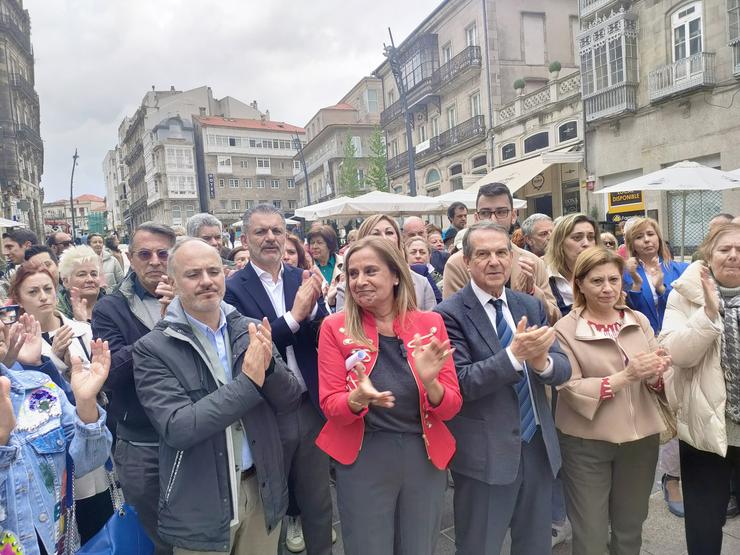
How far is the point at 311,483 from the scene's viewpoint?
2994mm

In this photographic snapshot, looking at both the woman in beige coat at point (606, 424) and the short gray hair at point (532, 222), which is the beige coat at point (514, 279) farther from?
the short gray hair at point (532, 222)

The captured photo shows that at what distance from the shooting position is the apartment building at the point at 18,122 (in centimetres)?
3162

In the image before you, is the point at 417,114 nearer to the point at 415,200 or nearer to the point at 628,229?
→ the point at 415,200

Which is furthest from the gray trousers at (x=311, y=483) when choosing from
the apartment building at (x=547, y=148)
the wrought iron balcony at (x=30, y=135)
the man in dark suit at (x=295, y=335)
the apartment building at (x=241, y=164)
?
the apartment building at (x=241, y=164)

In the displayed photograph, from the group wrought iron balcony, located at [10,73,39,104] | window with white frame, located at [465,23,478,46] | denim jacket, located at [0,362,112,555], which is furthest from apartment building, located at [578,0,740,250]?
wrought iron balcony, located at [10,73,39,104]

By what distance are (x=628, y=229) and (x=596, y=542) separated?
299 centimetres

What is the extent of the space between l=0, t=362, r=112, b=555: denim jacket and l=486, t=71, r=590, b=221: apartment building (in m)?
17.3

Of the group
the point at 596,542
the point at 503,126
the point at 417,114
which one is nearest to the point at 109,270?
the point at 596,542

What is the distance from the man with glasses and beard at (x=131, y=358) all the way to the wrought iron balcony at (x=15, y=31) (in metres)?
40.9

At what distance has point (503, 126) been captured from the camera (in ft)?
71.9

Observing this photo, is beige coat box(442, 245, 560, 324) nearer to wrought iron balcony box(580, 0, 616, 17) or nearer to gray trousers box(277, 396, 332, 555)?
gray trousers box(277, 396, 332, 555)

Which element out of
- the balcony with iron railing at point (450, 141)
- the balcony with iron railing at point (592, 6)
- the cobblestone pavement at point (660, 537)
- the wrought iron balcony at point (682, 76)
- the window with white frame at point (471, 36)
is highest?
the window with white frame at point (471, 36)

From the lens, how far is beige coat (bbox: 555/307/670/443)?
8.48ft

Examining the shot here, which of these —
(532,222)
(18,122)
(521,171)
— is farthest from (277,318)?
(18,122)
